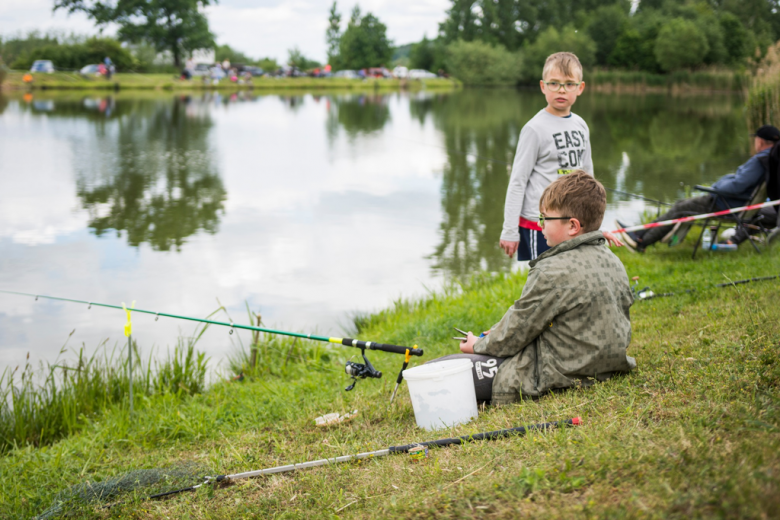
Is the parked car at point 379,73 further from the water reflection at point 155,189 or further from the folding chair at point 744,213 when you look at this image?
the folding chair at point 744,213

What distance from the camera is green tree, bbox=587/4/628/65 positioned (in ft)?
223

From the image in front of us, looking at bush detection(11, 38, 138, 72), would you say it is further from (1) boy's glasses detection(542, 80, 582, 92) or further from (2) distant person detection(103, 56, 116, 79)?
(1) boy's glasses detection(542, 80, 582, 92)

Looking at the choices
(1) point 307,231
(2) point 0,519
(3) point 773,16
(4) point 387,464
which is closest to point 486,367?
(4) point 387,464

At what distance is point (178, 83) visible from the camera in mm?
47812

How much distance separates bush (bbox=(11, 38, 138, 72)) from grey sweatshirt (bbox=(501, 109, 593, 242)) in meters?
53.0

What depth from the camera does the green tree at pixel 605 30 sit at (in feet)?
223

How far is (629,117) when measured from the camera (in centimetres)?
2578

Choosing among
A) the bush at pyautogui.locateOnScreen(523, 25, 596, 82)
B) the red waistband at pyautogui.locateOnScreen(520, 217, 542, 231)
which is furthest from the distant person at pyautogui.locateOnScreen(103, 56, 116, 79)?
the red waistband at pyautogui.locateOnScreen(520, 217, 542, 231)

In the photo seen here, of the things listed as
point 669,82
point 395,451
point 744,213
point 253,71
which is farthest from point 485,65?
point 395,451

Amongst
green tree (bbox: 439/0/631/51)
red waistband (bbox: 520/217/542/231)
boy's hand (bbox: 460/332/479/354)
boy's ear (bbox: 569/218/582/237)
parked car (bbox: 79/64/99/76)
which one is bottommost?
boy's hand (bbox: 460/332/479/354)

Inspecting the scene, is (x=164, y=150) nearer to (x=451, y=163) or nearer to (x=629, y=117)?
(x=451, y=163)

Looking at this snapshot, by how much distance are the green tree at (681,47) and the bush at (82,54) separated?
145ft

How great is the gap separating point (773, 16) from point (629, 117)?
57449 millimetres

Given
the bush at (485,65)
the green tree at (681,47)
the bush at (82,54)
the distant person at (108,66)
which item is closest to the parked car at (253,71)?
the bush at (82,54)
